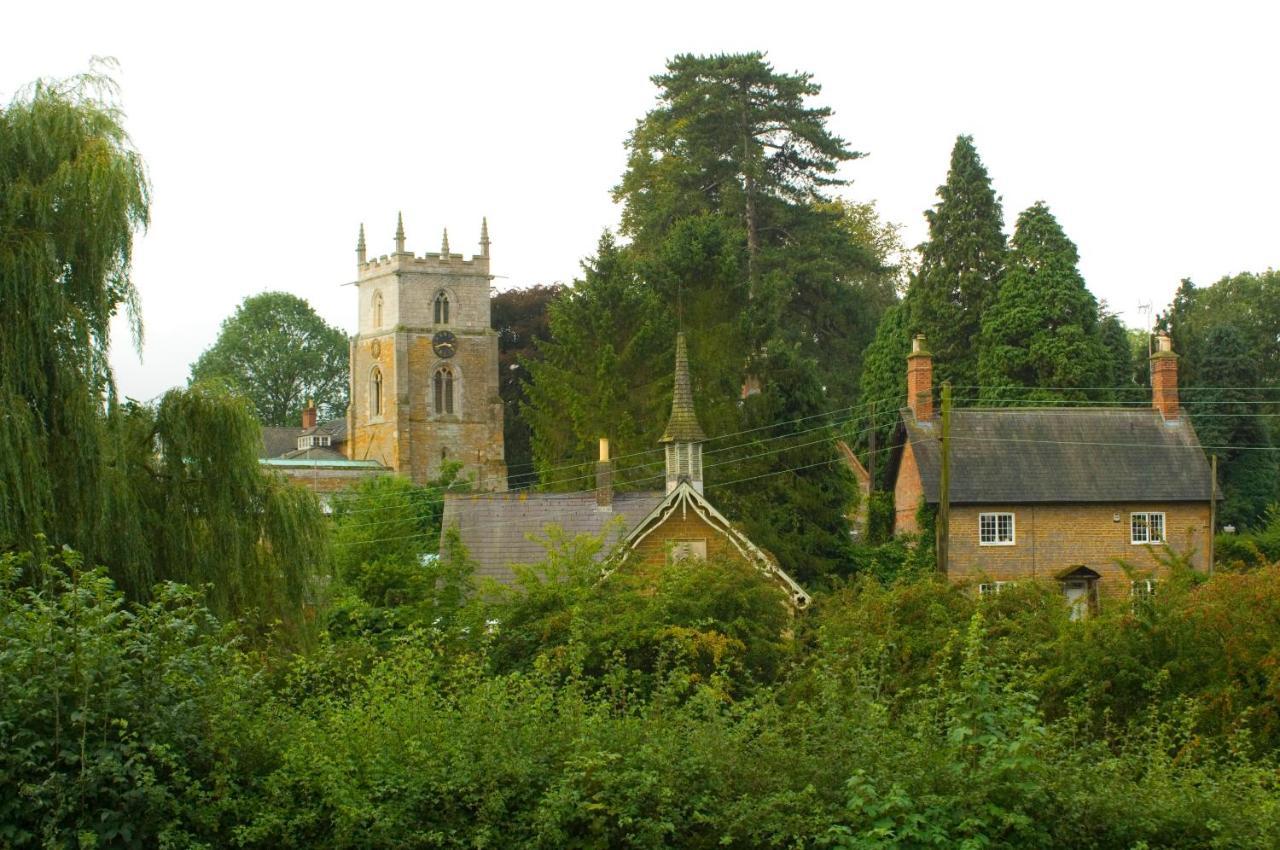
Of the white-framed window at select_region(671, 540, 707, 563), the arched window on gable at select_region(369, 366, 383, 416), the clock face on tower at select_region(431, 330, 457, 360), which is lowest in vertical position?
the white-framed window at select_region(671, 540, 707, 563)

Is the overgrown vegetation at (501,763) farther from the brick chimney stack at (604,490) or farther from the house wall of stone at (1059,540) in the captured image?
the house wall of stone at (1059,540)

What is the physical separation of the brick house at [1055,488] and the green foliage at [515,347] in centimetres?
3550

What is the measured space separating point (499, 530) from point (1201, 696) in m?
21.1

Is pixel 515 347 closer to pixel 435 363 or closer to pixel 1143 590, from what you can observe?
pixel 435 363

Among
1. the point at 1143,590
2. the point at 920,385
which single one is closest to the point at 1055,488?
the point at 920,385

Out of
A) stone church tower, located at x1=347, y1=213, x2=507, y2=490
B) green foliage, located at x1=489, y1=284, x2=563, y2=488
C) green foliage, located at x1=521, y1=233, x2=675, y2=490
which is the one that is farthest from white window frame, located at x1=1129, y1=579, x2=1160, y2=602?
stone church tower, located at x1=347, y1=213, x2=507, y2=490

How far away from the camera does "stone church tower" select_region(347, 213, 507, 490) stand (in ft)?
277

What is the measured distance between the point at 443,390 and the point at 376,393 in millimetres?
3877

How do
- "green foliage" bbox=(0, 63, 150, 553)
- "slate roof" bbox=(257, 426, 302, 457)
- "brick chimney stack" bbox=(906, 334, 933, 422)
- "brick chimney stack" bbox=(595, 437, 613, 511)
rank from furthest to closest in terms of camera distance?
"slate roof" bbox=(257, 426, 302, 457) < "brick chimney stack" bbox=(906, 334, 933, 422) < "brick chimney stack" bbox=(595, 437, 613, 511) < "green foliage" bbox=(0, 63, 150, 553)

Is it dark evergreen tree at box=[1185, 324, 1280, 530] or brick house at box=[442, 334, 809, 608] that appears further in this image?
dark evergreen tree at box=[1185, 324, 1280, 530]

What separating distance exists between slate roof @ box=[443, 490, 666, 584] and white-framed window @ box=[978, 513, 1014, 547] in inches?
432

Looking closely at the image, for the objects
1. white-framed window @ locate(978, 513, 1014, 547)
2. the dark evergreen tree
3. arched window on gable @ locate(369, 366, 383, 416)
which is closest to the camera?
white-framed window @ locate(978, 513, 1014, 547)

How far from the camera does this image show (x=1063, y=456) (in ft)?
159

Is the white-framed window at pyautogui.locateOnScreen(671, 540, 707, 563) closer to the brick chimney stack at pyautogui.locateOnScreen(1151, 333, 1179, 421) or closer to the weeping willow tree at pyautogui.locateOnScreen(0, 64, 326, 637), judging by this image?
the weeping willow tree at pyautogui.locateOnScreen(0, 64, 326, 637)
